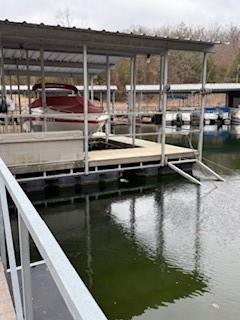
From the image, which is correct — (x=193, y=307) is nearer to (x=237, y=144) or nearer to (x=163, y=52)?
(x=163, y=52)

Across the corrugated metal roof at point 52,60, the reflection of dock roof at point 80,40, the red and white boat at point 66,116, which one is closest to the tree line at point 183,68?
the corrugated metal roof at point 52,60

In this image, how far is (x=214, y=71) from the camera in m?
39.0

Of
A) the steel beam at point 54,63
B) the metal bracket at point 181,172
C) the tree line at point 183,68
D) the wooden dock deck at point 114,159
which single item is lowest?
the metal bracket at point 181,172

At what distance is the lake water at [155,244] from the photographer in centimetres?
347

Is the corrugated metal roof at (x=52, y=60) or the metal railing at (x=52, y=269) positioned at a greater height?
the corrugated metal roof at (x=52, y=60)

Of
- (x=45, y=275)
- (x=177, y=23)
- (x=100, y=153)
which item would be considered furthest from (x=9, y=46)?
(x=177, y=23)

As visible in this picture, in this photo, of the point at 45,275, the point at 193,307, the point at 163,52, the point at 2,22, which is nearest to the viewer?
the point at 45,275

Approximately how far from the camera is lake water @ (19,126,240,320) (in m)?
3.47

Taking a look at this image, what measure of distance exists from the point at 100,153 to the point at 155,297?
4752mm

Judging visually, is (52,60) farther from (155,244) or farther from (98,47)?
(155,244)

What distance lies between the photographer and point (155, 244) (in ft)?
15.6

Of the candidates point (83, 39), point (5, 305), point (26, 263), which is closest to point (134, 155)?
point (83, 39)

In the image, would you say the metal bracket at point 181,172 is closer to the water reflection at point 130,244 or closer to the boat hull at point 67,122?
the water reflection at point 130,244

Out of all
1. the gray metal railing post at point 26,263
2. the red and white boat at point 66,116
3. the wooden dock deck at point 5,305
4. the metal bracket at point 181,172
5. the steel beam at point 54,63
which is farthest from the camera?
the steel beam at point 54,63
